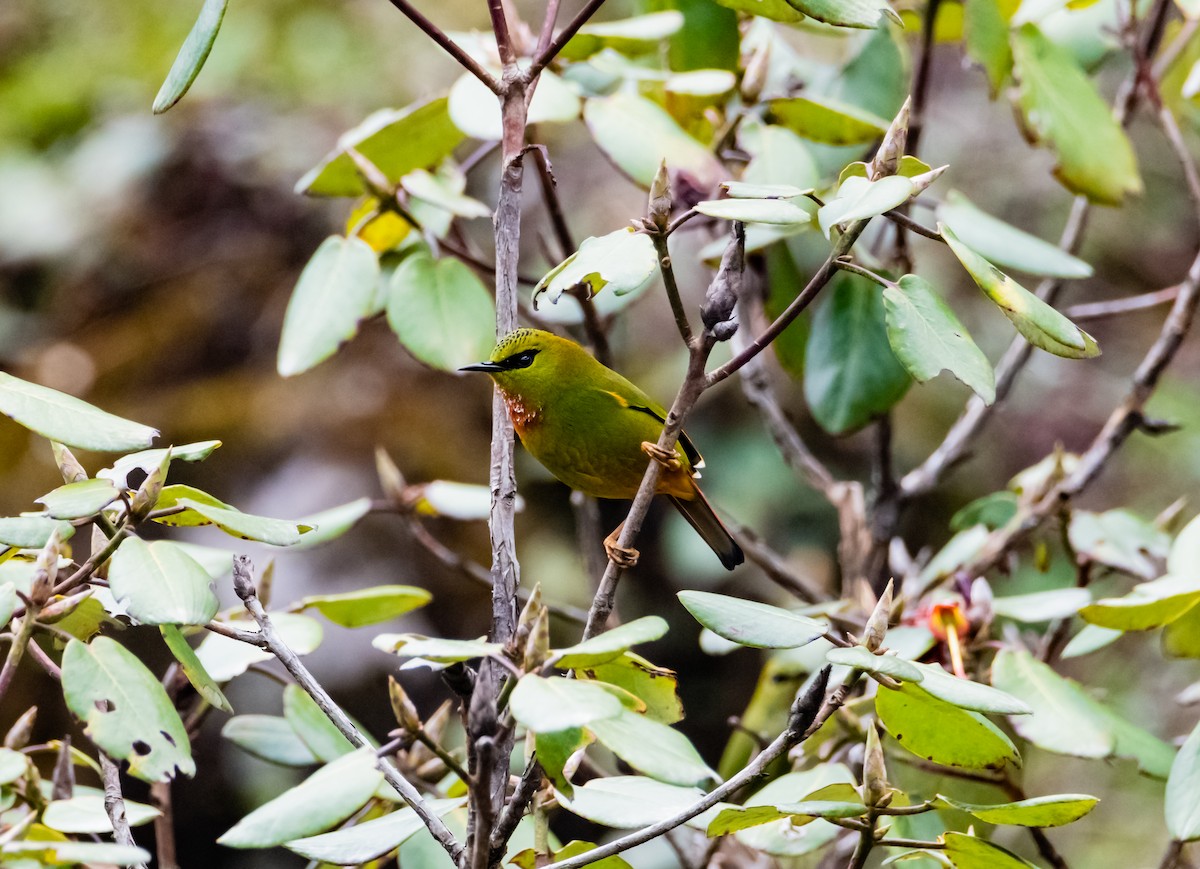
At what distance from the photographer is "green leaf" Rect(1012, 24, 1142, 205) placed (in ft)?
5.36

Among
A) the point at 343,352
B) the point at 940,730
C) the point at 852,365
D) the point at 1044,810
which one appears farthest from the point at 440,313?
the point at 343,352

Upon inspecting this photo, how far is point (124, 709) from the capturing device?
2.78 feet

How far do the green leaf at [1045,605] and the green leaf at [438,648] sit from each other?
33.9 inches

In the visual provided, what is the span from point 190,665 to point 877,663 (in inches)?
21.7

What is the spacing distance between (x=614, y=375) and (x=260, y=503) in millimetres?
1742

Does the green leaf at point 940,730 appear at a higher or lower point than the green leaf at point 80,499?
lower

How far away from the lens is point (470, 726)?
30.1 inches

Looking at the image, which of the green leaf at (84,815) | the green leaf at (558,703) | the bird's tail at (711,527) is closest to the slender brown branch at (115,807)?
the green leaf at (84,815)

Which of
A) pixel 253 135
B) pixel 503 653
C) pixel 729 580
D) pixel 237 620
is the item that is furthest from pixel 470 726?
pixel 253 135

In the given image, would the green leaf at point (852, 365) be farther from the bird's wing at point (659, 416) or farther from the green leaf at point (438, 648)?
the green leaf at point (438, 648)

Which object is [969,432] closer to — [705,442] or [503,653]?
[503,653]

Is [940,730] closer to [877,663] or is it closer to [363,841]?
[877,663]

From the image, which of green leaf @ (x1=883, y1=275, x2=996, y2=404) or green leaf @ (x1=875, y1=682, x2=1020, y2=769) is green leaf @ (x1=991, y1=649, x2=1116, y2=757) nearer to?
green leaf @ (x1=875, y1=682, x2=1020, y2=769)

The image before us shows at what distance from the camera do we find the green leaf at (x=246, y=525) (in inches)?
35.0
